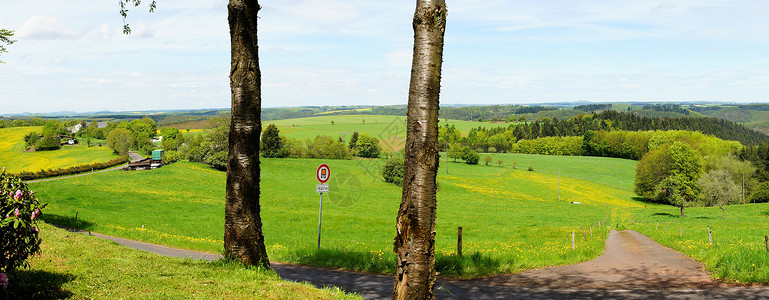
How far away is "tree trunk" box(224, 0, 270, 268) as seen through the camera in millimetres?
9164

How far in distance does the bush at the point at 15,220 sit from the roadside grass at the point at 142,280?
51 cm

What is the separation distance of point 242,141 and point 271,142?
274ft

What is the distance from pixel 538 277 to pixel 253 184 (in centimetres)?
749

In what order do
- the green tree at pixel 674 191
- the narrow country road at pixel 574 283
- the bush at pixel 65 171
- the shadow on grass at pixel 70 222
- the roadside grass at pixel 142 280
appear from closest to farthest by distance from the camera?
the roadside grass at pixel 142 280 → the narrow country road at pixel 574 283 → the shadow on grass at pixel 70 222 → the bush at pixel 65 171 → the green tree at pixel 674 191

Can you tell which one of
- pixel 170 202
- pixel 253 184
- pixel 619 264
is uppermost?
pixel 253 184

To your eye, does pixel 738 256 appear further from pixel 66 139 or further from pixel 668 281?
pixel 66 139

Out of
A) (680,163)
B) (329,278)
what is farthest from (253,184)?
(680,163)

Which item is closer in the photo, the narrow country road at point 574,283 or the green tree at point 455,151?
the narrow country road at point 574,283

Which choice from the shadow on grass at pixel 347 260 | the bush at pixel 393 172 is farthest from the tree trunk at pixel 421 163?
the bush at pixel 393 172

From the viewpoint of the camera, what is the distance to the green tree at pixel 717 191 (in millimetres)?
81500

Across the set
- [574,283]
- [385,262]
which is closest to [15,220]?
[385,262]

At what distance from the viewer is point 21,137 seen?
121312 mm

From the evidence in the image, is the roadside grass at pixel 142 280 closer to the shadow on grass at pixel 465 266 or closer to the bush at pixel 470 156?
the shadow on grass at pixel 465 266

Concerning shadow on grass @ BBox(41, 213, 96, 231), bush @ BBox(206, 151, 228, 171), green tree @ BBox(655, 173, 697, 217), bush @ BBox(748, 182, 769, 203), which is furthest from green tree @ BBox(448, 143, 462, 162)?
shadow on grass @ BBox(41, 213, 96, 231)
